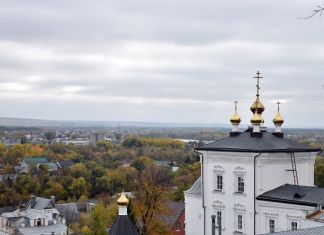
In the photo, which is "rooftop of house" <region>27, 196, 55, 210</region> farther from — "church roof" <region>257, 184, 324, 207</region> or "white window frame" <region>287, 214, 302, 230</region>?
"white window frame" <region>287, 214, 302, 230</region>

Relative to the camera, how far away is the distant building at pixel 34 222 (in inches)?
1762

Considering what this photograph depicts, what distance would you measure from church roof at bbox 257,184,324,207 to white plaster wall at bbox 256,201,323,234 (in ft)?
0.52

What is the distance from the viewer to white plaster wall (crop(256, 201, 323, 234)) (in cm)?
2249

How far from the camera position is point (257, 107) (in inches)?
1067

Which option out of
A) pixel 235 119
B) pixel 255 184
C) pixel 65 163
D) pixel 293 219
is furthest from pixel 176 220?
pixel 65 163

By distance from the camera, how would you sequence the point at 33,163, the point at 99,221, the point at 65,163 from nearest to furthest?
the point at 99,221, the point at 33,163, the point at 65,163

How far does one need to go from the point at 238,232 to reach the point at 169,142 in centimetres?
12592

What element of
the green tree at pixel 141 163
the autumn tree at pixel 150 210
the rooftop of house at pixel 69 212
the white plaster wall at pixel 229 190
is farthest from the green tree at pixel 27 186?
the white plaster wall at pixel 229 190

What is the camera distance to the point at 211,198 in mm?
26547

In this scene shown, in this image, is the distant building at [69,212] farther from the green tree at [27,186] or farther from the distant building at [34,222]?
the green tree at [27,186]

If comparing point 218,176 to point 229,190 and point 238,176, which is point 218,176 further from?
point 238,176

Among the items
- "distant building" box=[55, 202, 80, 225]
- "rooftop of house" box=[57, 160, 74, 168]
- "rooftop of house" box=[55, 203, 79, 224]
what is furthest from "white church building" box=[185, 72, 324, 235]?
"rooftop of house" box=[57, 160, 74, 168]

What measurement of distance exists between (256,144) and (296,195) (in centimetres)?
291

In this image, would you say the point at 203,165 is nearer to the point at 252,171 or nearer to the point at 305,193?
the point at 252,171
